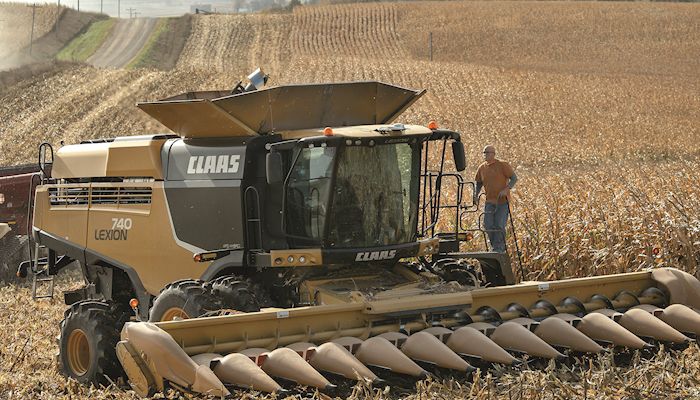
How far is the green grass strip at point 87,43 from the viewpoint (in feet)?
179

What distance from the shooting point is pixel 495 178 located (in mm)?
12898

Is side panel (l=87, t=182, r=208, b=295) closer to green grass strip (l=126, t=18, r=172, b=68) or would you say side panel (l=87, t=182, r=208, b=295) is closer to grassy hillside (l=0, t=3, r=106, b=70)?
green grass strip (l=126, t=18, r=172, b=68)

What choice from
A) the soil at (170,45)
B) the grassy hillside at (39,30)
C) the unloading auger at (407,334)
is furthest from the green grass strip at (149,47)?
the unloading auger at (407,334)

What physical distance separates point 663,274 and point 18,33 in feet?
183

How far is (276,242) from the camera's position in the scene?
9.45 m

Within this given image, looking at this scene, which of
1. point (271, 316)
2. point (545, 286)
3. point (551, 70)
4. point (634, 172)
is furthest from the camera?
point (551, 70)

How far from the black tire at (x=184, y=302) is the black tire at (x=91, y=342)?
348 mm

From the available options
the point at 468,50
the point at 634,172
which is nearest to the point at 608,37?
the point at 468,50

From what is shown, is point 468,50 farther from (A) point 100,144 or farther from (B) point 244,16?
(A) point 100,144

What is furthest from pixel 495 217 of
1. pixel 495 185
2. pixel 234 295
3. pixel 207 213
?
pixel 234 295

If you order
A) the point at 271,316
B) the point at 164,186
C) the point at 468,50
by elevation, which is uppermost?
the point at 468,50

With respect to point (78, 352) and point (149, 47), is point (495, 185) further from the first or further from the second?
point (149, 47)

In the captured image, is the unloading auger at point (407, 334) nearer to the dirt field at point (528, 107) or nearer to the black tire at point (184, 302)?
the dirt field at point (528, 107)

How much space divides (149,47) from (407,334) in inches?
1908
